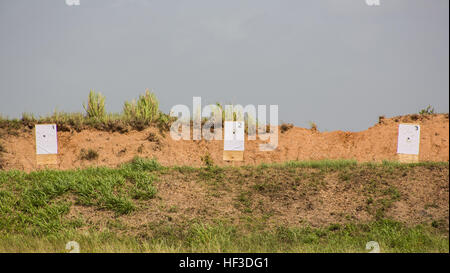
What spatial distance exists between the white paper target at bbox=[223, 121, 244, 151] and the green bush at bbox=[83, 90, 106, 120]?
5151 mm

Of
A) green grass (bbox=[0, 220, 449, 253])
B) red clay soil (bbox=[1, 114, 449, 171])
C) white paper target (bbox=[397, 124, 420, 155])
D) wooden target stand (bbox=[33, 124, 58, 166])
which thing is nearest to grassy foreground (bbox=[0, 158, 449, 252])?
green grass (bbox=[0, 220, 449, 253])

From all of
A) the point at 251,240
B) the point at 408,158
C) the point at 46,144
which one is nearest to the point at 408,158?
the point at 408,158

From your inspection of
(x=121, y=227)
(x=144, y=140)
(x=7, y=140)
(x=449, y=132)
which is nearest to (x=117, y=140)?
(x=144, y=140)

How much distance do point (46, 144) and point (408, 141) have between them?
1195cm

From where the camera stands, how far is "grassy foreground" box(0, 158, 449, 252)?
27.7 ft

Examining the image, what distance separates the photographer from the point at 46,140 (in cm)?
1552

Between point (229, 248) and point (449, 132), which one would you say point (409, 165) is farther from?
point (229, 248)

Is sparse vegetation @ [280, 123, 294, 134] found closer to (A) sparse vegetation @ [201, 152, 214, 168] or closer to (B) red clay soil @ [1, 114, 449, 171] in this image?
(B) red clay soil @ [1, 114, 449, 171]

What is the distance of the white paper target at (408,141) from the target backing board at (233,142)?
5.12 meters

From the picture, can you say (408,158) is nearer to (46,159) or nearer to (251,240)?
→ (251,240)

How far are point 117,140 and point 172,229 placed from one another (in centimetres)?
805

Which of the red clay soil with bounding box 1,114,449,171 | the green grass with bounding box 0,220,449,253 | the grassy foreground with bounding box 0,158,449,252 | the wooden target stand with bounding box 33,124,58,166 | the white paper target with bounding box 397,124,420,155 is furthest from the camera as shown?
the red clay soil with bounding box 1,114,449,171

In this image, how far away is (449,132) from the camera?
1697cm
